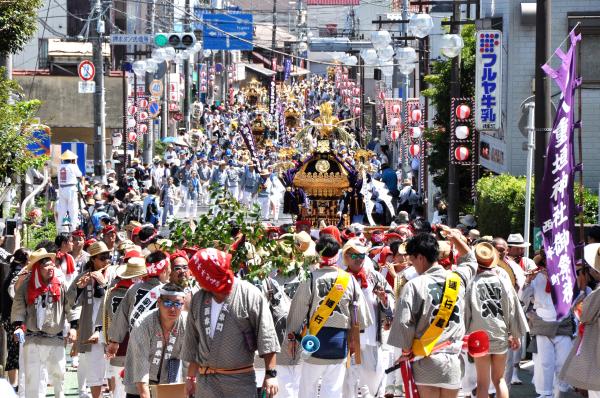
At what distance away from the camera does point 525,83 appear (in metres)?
25.9

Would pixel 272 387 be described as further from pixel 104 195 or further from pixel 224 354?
pixel 104 195

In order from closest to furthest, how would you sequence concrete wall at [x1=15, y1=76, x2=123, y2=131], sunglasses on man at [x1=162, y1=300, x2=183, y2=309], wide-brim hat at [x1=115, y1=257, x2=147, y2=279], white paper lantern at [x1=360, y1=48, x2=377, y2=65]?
1. sunglasses on man at [x1=162, y1=300, x2=183, y2=309]
2. wide-brim hat at [x1=115, y1=257, x2=147, y2=279]
3. white paper lantern at [x1=360, y1=48, x2=377, y2=65]
4. concrete wall at [x1=15, y1=76, x2=123, y2=131]

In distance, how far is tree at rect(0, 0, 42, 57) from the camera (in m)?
17.0

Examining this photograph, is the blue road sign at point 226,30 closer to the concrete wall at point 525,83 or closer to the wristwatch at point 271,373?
the concrete wall at point 525,83

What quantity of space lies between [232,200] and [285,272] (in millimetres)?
787

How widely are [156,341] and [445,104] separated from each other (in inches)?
884

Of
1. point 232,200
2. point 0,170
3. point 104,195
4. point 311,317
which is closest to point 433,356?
point 311,317

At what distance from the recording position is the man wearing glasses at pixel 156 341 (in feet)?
31.2

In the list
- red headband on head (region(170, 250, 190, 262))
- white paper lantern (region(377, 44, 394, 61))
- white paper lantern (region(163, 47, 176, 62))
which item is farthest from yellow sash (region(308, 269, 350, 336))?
white paper lantern (region(163, 47, 176, 62))

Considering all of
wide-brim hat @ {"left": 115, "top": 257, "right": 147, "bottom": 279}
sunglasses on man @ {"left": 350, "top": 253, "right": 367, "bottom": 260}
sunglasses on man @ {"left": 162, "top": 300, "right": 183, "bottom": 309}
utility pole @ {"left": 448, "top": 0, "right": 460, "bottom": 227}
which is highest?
utility pole @ {"left": 448, "top": 0, "right": 460, "bottom": 227}

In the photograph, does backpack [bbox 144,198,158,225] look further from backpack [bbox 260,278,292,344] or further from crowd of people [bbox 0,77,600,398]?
backpack [bbox 260,278,292,344]

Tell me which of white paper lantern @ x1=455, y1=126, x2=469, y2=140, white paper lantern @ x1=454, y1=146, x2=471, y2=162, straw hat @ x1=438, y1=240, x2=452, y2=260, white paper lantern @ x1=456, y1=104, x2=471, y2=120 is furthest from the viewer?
white paper lantern @ x1=455, y1=126, x2=469, y2=140

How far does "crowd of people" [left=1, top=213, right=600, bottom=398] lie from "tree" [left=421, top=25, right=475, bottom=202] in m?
16.2

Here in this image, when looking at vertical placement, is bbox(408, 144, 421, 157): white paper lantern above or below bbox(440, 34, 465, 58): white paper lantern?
below
